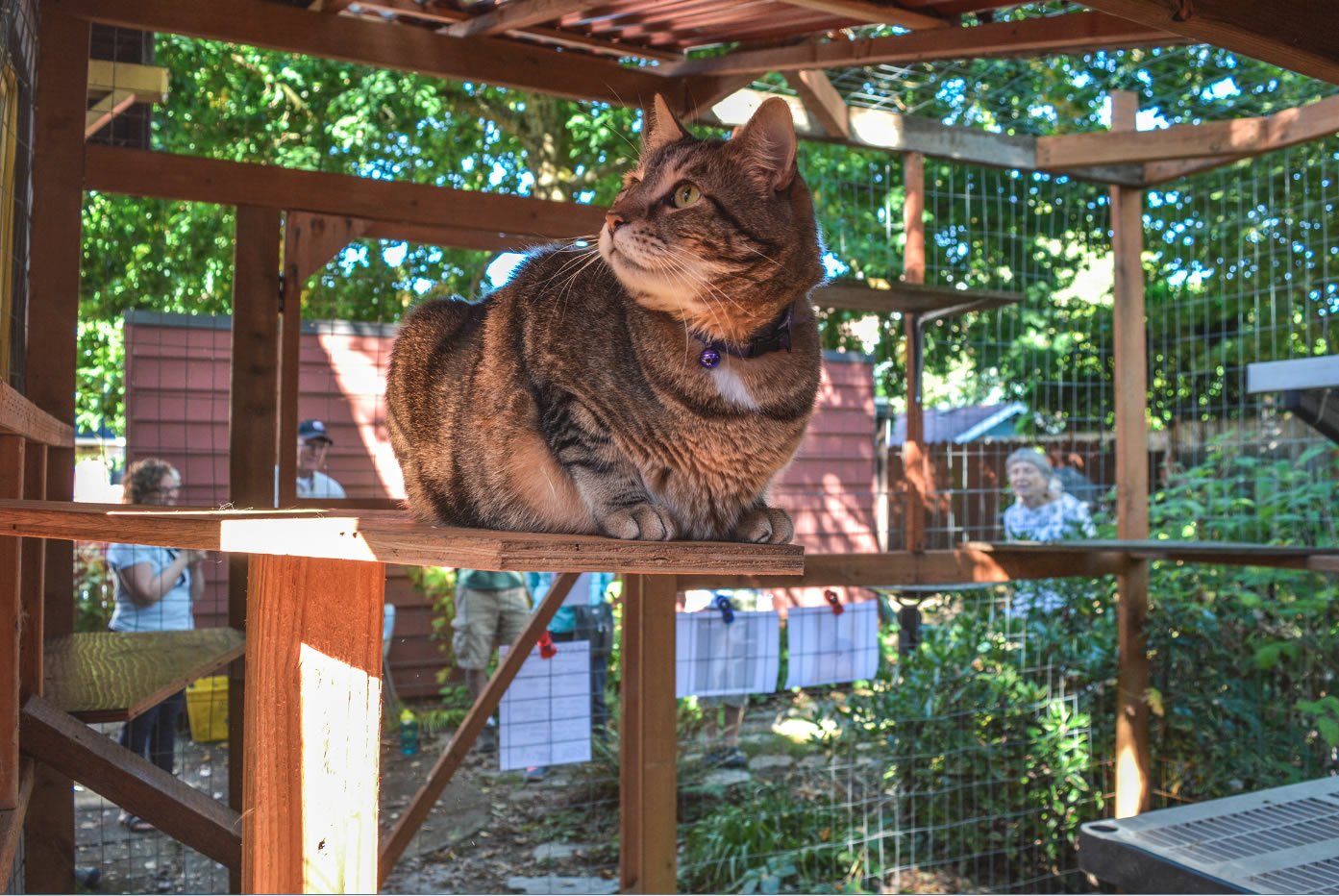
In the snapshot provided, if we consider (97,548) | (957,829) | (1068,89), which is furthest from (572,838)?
(1068,89)

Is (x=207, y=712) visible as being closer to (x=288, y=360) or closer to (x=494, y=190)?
(x=288, y=360)

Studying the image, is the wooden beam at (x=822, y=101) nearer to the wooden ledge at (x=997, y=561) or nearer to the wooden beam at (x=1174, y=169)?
the wooden beam at (x=1174, y=169)

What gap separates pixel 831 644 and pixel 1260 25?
3467 millimetres

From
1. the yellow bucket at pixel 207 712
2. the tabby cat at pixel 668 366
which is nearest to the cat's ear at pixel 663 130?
the tabby cat at pixel 668 366

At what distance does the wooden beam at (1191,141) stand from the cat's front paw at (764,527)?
10.8 feet

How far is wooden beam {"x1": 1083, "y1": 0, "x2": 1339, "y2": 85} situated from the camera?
147 cm

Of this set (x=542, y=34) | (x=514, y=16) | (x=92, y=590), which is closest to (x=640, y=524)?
(x=514, y=16)

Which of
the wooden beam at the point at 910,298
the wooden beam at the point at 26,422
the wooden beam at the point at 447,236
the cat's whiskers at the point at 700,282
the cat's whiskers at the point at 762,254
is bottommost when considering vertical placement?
the wooden beam at the point at 26,422

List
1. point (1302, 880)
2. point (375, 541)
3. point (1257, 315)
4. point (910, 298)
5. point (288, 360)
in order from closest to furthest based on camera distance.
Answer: point (375, 541) → point (1302, 880) → point (288, 360) → point (910, 298) → point (1257, 315)

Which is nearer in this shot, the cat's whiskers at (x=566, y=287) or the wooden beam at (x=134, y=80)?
the cat's whiskers at (x=566, y=287)

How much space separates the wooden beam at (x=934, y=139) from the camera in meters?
4.28

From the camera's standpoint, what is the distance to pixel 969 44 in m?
2.99

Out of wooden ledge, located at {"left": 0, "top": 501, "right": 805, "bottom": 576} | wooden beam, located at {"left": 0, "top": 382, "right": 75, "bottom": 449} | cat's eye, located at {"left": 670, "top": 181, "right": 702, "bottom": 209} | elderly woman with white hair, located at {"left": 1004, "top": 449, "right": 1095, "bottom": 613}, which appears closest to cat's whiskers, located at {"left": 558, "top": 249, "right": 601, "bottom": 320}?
cat's eye, located at {"left": 670, "top": 181, "right": 702, "bottom": 209}

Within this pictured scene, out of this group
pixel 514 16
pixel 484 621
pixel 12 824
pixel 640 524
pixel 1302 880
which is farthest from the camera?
pixel 484 621
